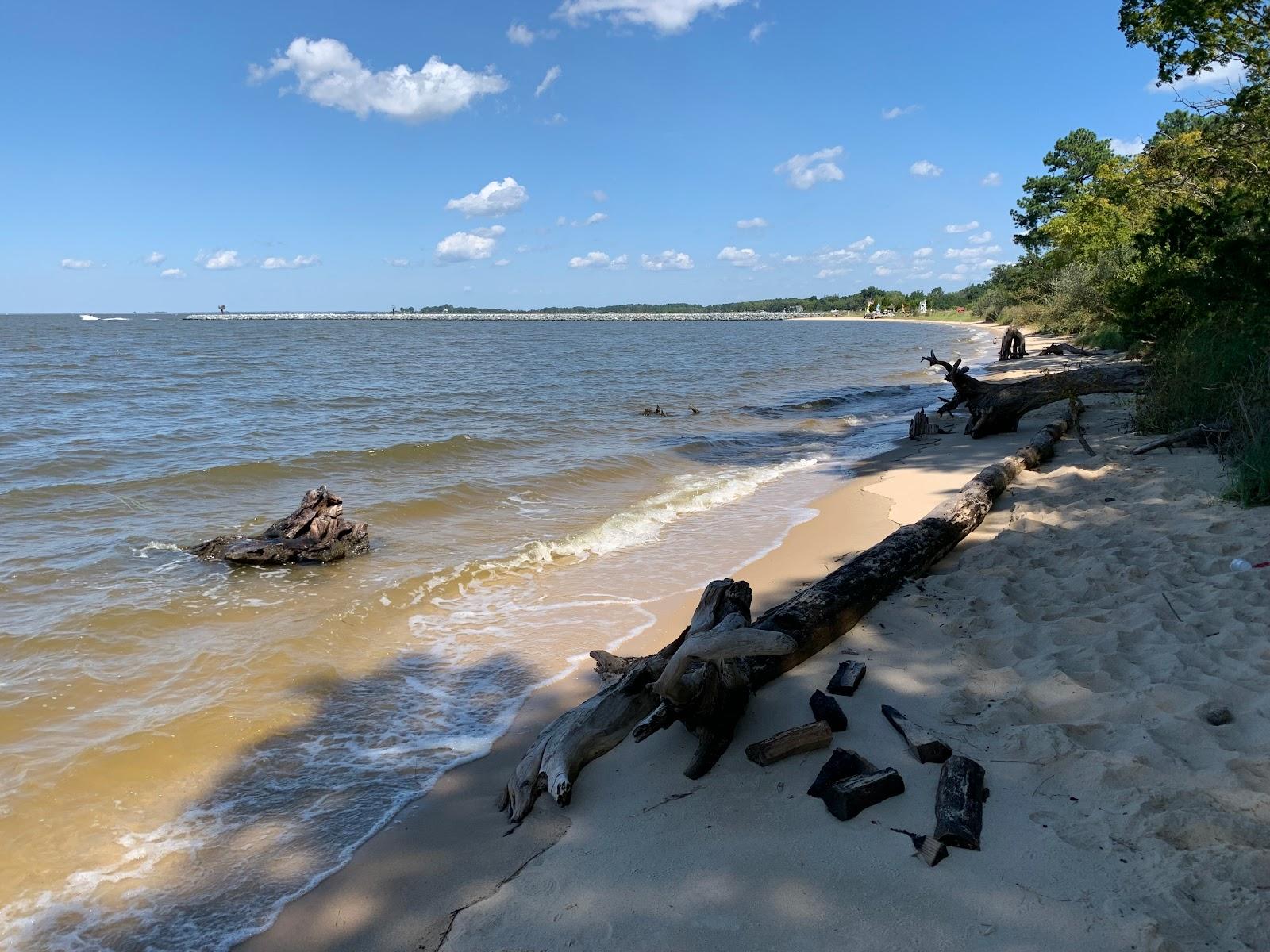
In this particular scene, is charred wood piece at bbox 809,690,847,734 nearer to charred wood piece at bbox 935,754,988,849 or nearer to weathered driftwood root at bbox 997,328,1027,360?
charred wood piece at bbox 935,754,988,849

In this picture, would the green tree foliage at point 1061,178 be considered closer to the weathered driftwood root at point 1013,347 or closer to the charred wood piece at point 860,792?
the weathered driftwood root at point 1013,347

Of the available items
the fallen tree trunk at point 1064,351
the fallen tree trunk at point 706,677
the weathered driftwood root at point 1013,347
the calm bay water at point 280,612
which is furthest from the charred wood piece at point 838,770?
the weathered driftwood root at point 1013,347

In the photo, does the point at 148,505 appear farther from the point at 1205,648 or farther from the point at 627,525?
the point at 1205,648

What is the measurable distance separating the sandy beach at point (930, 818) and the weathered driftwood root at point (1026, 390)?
6.26 meters

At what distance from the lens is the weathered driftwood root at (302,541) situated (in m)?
7.89

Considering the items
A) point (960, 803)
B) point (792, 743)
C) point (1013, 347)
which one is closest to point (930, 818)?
point (960, 803)

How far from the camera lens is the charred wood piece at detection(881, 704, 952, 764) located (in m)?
3.18

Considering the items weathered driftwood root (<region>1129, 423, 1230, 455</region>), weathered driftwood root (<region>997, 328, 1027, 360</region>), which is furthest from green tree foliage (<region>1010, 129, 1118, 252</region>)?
weathered driftwood root (<region>1129, 423, 1230, 455</region>)

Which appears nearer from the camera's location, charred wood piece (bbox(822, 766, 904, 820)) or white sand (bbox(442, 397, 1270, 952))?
white sand (bbox(442, 397, 1270, 952))

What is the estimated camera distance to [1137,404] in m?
9.90

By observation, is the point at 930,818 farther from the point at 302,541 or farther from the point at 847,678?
the point at 302,541

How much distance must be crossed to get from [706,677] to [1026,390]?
10627 millimetres

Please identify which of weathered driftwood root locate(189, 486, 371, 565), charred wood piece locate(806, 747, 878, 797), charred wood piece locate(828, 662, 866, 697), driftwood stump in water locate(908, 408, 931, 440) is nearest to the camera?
charred wood piece locate(806, 747, 878, 797)

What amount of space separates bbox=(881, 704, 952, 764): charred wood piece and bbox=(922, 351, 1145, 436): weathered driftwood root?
8117 mm
